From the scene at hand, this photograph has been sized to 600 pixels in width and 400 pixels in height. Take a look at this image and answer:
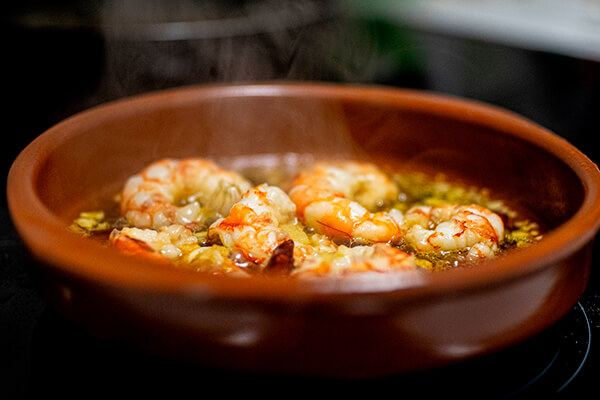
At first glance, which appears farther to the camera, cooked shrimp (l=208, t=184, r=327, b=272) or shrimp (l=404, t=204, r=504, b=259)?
shrimp (l=404, t=204, r=504, b=259)

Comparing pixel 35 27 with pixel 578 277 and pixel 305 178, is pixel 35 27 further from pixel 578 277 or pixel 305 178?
pixel 578 277

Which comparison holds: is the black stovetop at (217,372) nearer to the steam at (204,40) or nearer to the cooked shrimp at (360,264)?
the cooked shrimp at (360,264)

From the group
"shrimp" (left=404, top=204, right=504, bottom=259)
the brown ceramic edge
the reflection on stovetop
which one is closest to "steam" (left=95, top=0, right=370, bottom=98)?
the brown ceramic edge

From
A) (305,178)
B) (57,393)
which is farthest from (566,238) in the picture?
(57,393)

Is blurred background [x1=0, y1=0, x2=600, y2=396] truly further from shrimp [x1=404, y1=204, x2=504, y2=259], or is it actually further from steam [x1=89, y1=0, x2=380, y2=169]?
shrimp [x1=404, y1=204, x2=504, y2=259]

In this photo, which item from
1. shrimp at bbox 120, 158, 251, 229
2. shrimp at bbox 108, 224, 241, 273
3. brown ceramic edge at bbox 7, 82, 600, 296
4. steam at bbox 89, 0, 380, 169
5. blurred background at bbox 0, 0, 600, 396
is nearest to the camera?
brown ceramic edge at bbox 7, 82, 600, 296

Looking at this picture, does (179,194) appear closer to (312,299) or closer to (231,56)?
(312,299)

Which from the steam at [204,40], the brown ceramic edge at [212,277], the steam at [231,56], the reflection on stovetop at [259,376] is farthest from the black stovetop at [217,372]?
the steam at [204,40]
